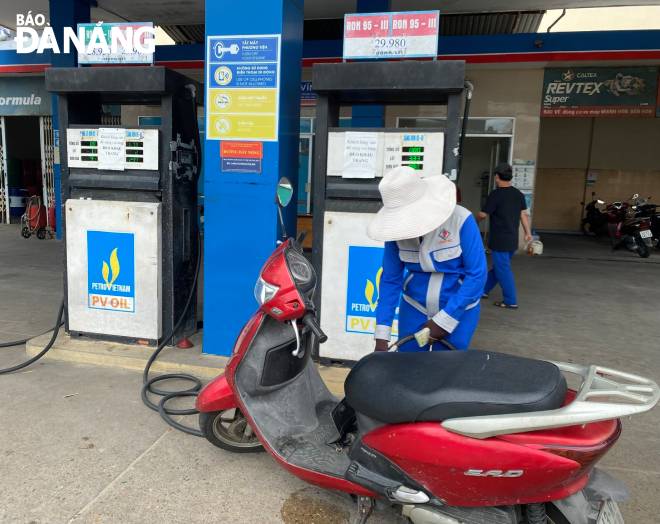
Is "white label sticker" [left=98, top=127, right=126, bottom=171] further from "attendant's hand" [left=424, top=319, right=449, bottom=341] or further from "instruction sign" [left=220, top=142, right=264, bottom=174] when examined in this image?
"attendant's hand" [left=424, top=319, right=449, bottom=341]

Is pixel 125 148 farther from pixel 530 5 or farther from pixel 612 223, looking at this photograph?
pixel 612 223

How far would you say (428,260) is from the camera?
2.62 m

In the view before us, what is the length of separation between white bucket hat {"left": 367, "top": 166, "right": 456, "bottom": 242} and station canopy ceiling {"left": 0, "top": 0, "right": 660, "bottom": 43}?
316 inches

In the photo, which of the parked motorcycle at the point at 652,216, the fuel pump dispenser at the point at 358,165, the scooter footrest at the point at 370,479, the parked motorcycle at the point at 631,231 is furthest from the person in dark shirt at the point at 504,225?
the parked motorcycle at the point at 652,216

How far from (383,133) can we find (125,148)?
210 cm

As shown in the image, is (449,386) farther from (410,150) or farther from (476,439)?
(410,150)

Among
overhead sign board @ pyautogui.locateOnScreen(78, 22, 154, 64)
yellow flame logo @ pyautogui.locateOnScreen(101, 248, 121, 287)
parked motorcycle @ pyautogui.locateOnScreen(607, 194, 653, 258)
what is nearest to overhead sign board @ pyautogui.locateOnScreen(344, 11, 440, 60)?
overhead sign board @ pyautogui.locateOnScreen(78, 22, 154, 64)

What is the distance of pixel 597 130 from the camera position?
16375 millimetres

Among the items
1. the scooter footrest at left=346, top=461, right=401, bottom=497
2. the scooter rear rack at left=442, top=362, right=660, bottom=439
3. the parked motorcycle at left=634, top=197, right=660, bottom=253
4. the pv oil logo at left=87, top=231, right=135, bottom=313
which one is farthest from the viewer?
the parked motorcycle at left=634, top=197, right=660, bottom=253

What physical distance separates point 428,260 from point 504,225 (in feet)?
13.8

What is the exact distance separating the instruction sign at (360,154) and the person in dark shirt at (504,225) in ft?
10.3

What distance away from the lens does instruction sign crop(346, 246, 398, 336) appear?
3896mm

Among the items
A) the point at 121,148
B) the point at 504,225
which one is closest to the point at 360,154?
the point at 121,148

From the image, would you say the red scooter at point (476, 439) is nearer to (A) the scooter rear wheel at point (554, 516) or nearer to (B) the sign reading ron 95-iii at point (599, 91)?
(A) the scooter rear wheel at point (554, 516)
